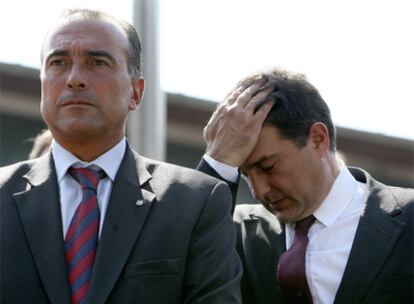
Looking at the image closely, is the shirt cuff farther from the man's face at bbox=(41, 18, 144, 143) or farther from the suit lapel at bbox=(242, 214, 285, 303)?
the man's face at bbox=(41, 18, 144, 143)

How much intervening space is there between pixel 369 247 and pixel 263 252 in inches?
16.7

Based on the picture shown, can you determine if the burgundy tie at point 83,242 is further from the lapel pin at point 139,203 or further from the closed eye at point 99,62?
the closed eye at point 99,62

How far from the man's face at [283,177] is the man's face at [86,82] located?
0.75 m

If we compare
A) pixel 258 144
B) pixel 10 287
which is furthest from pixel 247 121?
pixel 10 287

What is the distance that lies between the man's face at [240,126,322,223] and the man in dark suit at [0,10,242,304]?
773 mm

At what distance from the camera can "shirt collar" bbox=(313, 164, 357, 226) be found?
504cm

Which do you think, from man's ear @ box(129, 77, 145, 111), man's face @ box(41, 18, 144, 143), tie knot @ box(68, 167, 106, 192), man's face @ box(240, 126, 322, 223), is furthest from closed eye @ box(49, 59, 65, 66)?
man's face @ box(240, 126, 322, 223)

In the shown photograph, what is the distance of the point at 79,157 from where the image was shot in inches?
171

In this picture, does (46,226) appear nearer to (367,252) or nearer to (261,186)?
(261,186)

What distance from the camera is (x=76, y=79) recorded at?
4.32m

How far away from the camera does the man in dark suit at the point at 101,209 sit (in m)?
4.03

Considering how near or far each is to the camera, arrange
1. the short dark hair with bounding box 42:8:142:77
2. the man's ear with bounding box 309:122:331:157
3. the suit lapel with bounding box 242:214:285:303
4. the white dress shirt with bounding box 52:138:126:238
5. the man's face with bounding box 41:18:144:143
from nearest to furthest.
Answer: the white dress shirt with bounding box 52:138:126:238 < the man's face with bounding box 41:18:144:143 < the short dark hair with bounding box 42:8:142:77 < the suit lapel with bounding box 242:214:285:303 < the man's ear with bounding box 309:122:331:157

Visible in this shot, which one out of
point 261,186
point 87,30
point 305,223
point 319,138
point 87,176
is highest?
point 87,30

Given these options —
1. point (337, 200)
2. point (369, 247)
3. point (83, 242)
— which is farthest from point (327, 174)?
point (83, 242)
